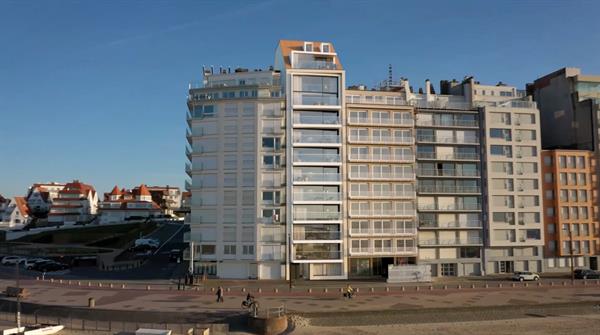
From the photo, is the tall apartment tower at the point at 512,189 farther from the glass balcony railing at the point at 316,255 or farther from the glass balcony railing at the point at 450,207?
the glass balcony railing at the point at 316,255

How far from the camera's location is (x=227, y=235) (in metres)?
65.7

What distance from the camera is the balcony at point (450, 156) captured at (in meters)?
73.1

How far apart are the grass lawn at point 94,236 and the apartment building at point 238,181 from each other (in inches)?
2039

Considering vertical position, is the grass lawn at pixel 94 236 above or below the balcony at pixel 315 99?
below

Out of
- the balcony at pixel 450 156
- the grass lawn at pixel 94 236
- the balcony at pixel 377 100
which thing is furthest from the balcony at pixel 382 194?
the grass lawn at pixel 94 236

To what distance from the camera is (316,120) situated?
68.1 m

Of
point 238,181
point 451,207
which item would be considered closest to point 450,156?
point 451,207

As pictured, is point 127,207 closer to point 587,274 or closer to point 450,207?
point 450,207

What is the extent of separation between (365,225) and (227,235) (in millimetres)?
18594

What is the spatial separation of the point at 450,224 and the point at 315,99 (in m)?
26.4

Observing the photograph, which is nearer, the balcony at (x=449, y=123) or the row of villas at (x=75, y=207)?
the balcony at (x=449, y=123)

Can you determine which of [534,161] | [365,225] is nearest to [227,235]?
[365,225]

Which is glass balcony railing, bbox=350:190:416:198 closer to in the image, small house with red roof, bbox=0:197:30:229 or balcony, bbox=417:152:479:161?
balcony, bbox=417:152:479:161

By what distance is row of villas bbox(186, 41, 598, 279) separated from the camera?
216 feet
